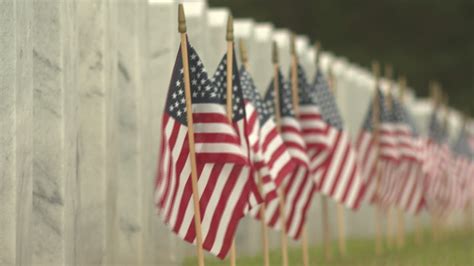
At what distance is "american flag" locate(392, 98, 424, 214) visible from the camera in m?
21.9

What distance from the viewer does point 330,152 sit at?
58.6 ft

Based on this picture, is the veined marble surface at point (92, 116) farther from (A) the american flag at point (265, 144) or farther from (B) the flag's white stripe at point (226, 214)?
(A) the american flag at point (265, 144)

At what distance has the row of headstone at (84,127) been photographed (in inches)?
415

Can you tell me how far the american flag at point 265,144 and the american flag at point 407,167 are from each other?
7.10 metres

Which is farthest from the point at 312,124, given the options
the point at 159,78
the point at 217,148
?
the point at 217,148

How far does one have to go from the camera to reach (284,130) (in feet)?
52.3

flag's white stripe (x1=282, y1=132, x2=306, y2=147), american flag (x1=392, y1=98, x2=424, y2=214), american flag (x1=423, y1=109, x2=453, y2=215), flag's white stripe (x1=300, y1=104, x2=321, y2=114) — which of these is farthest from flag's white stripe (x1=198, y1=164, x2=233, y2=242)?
american flag (x1=423, y1=109, x2=453, y2=215)

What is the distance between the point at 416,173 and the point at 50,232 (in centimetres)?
1175

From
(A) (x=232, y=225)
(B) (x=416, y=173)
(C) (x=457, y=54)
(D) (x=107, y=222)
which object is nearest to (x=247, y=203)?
(A) (x=232, y=225)

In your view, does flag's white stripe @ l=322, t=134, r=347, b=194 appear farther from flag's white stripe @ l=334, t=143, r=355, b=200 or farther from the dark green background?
the dark green background

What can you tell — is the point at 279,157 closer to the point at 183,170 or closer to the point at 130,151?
the point at 130,151

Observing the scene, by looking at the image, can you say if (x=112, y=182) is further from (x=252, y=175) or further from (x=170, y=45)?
(x=170, y=45)

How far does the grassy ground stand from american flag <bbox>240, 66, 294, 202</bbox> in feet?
4.48

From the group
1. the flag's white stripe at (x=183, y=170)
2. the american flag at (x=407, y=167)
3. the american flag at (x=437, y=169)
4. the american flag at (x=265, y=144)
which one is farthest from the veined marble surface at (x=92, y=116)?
the american flag at (x=437, y=169)
